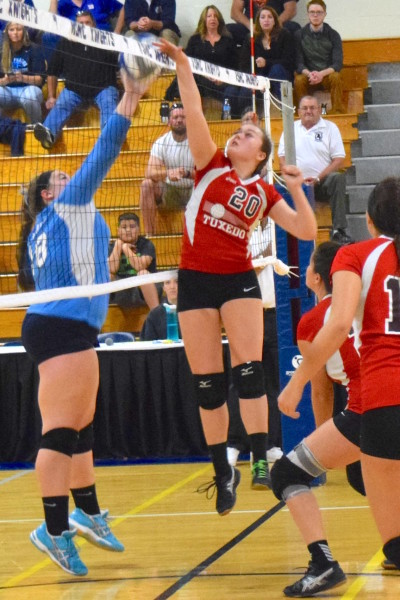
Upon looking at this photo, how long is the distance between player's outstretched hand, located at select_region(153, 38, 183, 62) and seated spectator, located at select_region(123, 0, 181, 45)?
8.37 m

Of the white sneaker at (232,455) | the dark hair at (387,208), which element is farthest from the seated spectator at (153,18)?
the dark hair at (387,208)

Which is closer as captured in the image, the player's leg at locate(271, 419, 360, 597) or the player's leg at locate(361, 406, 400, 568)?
the player's leg at locate(361, 406, 400, 568)

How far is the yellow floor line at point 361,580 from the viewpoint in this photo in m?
4.55

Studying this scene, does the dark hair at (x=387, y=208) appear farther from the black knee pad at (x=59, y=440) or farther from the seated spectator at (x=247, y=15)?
the seated spectator at (x=247, y=15)

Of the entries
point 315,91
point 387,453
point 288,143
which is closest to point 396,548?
point 387,453

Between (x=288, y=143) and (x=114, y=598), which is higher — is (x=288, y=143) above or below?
above

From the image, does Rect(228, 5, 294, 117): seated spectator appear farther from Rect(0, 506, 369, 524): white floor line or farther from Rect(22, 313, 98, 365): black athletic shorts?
Rect(22, 313, 98, 365): black athletic shorts

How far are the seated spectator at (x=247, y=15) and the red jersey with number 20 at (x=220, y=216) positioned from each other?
27.0 feet

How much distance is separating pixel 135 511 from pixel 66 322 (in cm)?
260

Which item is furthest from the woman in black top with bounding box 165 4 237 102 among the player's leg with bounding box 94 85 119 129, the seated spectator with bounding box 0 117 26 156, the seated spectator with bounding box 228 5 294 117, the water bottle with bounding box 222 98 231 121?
the player's leg with bounding box 94 85 119 129

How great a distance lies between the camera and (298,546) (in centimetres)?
568

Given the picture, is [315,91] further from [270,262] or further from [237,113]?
[270,262]

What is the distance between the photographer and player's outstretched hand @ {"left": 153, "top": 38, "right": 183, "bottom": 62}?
4875 millimetres

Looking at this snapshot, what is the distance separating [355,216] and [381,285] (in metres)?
8.95
